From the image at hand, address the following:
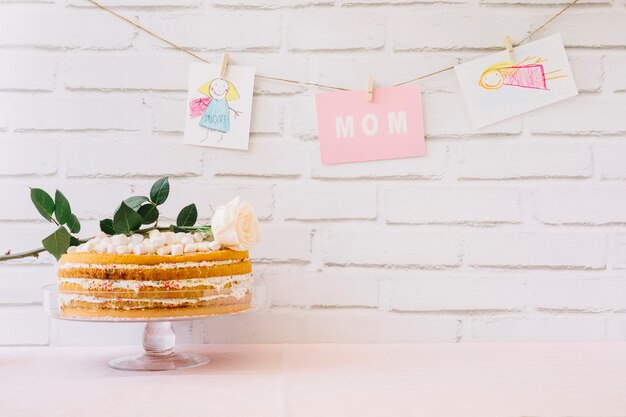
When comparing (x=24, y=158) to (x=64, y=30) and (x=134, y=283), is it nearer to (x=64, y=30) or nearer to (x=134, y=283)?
(x=64, y=30)

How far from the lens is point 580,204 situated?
1.37m

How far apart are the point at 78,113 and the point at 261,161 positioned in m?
0.35

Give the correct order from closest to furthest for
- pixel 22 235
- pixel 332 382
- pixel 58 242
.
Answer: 1. pixel 332 382
2. pixel 58 242
3. pixel 22 235

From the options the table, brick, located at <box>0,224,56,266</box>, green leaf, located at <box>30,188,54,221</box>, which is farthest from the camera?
brick, located at <box>0,224,56,266</box>

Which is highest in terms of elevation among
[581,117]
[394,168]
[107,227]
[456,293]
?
[581,117]

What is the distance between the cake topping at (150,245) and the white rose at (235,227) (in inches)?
0.7

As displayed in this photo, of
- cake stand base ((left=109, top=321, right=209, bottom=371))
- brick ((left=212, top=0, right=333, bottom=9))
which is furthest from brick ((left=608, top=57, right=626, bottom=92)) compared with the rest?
cake stand base ((left=109, top=321, right=209, bottom=371))

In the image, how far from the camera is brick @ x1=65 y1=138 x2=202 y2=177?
1364 millimetres

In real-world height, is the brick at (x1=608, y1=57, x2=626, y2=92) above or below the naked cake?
above

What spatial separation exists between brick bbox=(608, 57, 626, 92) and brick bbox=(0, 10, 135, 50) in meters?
0.91

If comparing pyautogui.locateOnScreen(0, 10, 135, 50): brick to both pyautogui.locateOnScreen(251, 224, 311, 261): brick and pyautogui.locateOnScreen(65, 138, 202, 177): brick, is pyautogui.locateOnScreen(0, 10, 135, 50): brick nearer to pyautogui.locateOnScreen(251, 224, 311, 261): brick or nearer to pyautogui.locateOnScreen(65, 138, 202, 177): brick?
pyautogui.locateOnScreen(65, 138, 202, 177): brick

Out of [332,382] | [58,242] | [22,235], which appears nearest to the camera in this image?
[332,382]

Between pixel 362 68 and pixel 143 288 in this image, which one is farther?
pixel 362 68

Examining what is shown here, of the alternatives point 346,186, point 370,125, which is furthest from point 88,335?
point 370,125
